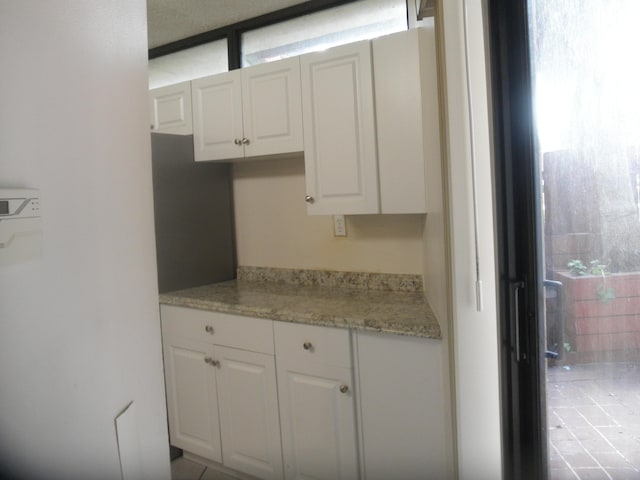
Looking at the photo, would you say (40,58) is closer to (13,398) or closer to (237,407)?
(13,398)

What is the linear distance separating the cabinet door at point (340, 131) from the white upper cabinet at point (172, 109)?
2.54ft

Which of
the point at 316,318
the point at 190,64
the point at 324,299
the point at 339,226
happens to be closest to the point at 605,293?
the point at 316,318

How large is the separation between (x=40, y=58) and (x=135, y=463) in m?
0.62

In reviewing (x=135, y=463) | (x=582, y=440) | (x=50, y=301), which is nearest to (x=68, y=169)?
(x=50, y=301)

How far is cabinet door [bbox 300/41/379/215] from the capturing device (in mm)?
1700

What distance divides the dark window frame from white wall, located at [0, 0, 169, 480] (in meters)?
1.78

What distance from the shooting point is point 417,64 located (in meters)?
1.57

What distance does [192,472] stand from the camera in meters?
2.00

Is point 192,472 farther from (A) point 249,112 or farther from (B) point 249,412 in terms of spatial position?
(A) point 249,112

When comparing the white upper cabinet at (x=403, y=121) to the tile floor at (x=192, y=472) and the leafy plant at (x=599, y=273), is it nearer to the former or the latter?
the leafy plant at (x=599, y=273)

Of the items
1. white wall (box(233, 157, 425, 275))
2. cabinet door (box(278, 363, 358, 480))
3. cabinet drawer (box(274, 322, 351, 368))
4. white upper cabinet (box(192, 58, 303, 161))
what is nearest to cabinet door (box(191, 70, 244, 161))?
white upper cabinet (box(192, 58, 303, 161))

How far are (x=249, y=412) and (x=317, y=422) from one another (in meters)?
0.36

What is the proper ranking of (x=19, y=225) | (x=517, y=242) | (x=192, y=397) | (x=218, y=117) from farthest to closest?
(x=218, y=117) → (x=192, y=397) → (x=517, y=242) → (x=19, y=225)

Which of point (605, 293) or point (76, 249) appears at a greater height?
point (76, 249)
